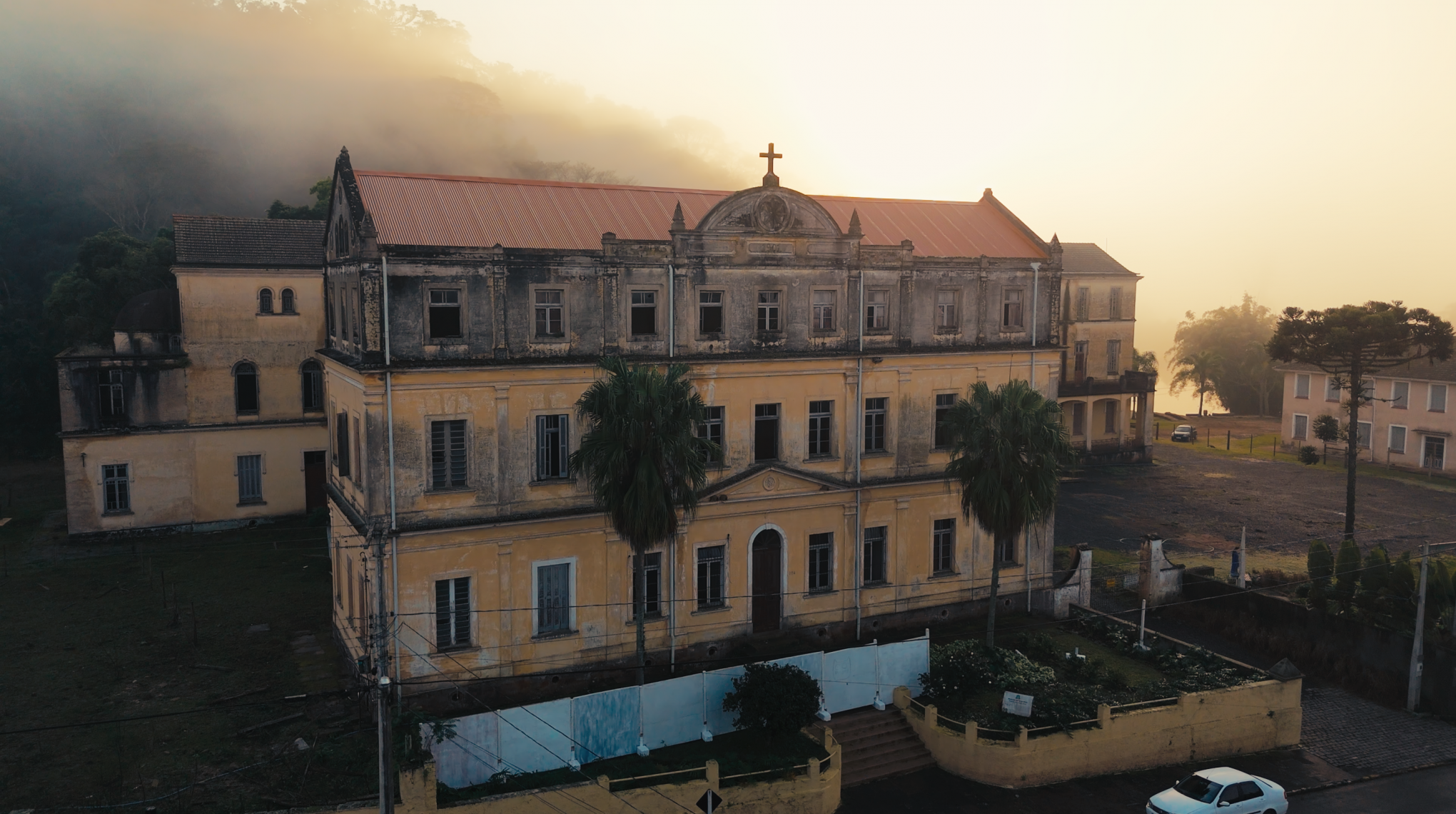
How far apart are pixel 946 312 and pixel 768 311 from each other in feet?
22.3

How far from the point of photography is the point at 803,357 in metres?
29.9

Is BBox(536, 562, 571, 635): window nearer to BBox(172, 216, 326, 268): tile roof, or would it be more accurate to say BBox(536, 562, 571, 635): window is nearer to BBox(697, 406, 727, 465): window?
BBox(697, 406, 727, 465): window

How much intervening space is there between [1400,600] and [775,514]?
19681 mm

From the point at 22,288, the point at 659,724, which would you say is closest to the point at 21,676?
the point at 659,724

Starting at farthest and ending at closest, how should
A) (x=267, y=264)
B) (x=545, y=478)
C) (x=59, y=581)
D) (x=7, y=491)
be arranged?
(x=7, y=491), (x=267, y=264), (x=59, y=581), (x=545, y=478)

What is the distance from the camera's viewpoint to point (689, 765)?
2259 centimetres

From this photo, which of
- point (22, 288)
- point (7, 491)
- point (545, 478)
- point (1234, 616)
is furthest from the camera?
point (22, 288)

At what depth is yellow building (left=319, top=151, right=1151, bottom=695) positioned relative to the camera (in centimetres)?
2512

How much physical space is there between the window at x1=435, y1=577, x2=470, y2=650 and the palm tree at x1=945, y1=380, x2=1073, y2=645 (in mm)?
14485

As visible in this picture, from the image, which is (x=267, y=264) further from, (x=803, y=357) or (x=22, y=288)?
(x=22, y=288)

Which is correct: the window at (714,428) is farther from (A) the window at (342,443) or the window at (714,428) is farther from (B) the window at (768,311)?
(A) the window at (342,443)

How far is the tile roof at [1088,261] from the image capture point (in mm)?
63812

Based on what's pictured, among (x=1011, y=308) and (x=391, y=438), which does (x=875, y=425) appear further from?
(x=391, y=438)

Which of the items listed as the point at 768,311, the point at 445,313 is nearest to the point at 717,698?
the point at 768,311
